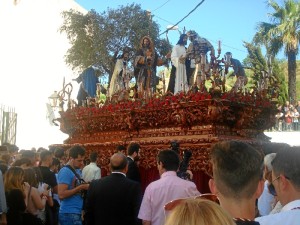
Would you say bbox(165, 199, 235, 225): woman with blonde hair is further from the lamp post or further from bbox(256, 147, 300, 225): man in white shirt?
the lamp post

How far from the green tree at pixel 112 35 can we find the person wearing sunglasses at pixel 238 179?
70.8 ft

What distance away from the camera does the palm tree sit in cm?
2444

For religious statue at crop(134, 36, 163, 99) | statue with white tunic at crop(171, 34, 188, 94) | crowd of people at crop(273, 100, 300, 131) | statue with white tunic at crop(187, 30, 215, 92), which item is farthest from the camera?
crowd of people at crop(273, 100, 300, 131)

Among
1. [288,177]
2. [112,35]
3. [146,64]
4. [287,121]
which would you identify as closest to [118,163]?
[288,177]

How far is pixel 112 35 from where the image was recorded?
24.9 meters

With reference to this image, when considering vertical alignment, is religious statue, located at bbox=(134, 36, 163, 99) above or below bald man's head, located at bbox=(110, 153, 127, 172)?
above

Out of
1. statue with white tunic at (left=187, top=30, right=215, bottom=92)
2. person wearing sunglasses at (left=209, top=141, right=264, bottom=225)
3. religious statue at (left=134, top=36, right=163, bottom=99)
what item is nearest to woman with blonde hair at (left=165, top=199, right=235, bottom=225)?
person wearing sunglasses at (left=209, top=141, right=264, bottom=225)

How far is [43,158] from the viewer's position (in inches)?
294

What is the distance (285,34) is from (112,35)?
895 centimetres

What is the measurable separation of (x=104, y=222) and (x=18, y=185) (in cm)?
108

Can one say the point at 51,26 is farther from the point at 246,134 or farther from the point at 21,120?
the point at 246,134

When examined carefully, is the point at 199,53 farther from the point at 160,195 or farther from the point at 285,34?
the point at 285,34

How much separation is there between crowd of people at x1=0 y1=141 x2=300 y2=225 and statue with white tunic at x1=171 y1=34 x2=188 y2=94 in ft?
15.0

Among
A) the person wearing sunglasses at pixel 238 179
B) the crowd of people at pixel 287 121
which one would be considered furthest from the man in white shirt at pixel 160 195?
the crowd of people at pixel 287 121
